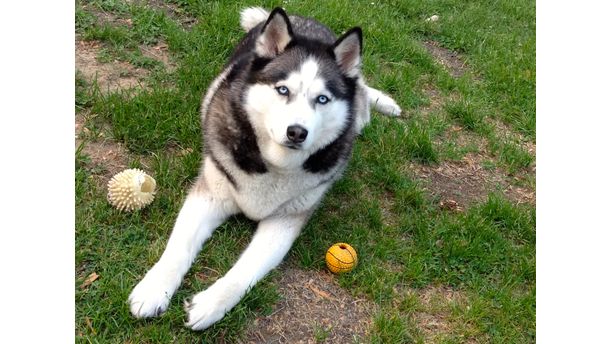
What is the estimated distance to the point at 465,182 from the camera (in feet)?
15.2

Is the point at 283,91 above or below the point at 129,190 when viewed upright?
above

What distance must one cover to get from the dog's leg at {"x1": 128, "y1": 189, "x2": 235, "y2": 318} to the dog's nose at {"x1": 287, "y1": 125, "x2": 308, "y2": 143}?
2.69 ft

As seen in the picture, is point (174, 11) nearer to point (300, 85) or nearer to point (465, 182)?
point (300, 85)

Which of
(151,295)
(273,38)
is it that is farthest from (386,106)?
(151,295)

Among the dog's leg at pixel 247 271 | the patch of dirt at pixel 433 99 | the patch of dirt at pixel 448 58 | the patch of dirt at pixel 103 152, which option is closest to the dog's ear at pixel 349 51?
the dog's leg at pixel 247 271

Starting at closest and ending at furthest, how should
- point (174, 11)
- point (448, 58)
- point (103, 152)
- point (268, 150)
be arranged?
point (268, 150), point (103, 152), point (174, 11), point (448, 58)

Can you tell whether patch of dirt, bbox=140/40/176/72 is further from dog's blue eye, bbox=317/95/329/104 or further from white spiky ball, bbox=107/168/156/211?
dog's blue eye, bbox=317/95/329/104

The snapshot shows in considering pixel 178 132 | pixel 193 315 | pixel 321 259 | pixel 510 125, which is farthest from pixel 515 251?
pixel 178 132

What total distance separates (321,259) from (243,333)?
31.3 inches

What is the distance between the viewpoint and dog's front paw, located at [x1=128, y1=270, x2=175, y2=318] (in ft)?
→ 9.06

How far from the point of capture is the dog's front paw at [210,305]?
2793mm

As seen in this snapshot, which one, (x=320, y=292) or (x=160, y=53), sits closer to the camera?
(x=320, y=292)

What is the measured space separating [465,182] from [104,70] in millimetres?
3303

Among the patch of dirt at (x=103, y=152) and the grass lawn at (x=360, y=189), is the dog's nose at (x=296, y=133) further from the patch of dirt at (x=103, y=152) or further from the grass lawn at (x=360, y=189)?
the patch of dirt at (x=103, y=152)
